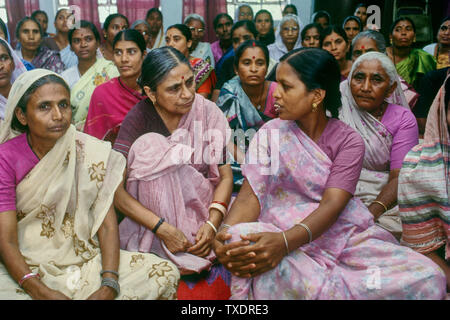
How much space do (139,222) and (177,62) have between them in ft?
2.61

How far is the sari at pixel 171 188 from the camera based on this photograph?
6.05ft

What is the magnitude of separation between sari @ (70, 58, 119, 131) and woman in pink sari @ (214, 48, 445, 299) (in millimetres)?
1766

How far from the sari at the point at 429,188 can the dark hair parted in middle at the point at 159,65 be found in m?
1.16

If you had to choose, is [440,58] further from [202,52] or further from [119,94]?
[119,94]

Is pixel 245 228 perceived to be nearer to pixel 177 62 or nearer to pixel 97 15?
pixel 177 62

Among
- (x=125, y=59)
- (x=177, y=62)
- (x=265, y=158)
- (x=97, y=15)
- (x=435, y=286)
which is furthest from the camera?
(x=97, y=15)

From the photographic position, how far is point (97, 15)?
252 inches

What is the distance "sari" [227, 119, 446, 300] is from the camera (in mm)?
1485

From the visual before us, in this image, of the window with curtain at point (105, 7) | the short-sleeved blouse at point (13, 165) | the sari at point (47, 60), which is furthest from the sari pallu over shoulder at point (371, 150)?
the window with curtain at point (105, 7)

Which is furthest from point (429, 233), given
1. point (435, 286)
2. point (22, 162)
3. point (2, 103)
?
point (2, 103)

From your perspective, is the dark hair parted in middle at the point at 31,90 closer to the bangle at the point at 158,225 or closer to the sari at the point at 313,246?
the bangle at the point at 158,225

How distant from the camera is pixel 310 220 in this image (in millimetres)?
1601

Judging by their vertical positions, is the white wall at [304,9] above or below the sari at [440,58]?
above

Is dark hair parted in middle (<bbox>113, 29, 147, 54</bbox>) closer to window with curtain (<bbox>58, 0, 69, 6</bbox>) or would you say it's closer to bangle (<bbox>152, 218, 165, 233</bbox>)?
bangle (<bbox>152, 218, 165, 233</bbox>)
